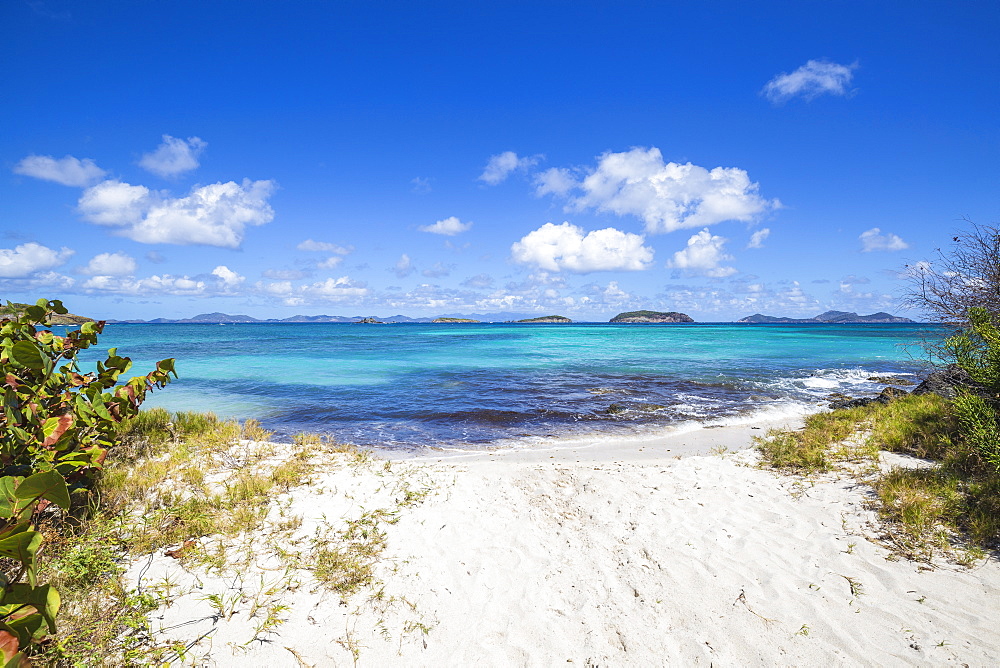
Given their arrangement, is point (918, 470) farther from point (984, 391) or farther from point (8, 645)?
point (8, 645)

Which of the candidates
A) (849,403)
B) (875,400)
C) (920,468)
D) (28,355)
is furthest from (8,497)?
(849,403)

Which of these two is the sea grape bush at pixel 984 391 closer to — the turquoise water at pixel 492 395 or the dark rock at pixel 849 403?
the turquoise water at pixel 492 395

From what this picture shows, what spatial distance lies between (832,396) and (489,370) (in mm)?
16987

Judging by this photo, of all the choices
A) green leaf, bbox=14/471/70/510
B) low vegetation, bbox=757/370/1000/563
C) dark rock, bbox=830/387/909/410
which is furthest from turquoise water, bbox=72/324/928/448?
green leaf, bbox=14/471/70/510

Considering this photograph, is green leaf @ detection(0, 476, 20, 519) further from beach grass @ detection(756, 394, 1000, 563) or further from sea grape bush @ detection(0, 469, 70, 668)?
beach grass @ detection(756, 394, 1000, 563)

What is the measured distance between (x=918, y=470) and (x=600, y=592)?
586 cm

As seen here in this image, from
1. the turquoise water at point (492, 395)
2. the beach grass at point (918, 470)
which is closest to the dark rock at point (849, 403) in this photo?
the turquoise water at point (492, 395)

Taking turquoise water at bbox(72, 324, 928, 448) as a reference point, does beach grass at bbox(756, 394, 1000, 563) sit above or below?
above

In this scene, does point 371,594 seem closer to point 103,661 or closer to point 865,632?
point 103,661

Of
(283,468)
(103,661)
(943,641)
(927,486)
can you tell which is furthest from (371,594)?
(927,486)

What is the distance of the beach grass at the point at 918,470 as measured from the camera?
5109 mm

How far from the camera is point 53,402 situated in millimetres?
4508

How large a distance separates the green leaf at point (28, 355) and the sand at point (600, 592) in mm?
2323

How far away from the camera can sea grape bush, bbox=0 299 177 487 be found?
3.27m
